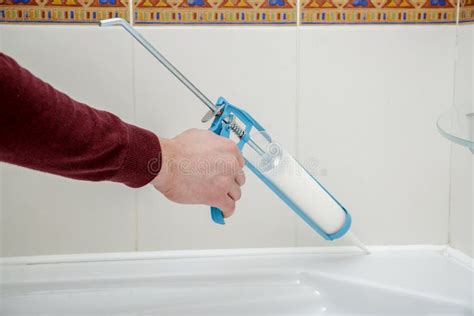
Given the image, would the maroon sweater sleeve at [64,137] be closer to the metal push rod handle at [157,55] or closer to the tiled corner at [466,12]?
the metal push rod handle at [157,55]

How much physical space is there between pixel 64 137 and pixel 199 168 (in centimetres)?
16

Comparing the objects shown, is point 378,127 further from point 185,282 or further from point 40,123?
point 40,123

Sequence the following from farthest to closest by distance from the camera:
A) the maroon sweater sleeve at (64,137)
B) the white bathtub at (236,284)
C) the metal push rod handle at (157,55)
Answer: the white bathtub at (236,284) < the metal push rod handle at (157,55) < the maroon sweater sleeve at (64,137)

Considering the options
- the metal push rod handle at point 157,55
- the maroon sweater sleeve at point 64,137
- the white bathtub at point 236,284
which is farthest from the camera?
the white bathtub at point 236,284

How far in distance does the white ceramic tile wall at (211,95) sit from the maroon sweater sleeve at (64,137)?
22 cm

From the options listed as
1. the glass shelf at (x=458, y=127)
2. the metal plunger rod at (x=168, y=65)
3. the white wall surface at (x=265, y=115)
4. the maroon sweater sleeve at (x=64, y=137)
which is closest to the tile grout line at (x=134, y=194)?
the white wall surface at (x=265, y=115)

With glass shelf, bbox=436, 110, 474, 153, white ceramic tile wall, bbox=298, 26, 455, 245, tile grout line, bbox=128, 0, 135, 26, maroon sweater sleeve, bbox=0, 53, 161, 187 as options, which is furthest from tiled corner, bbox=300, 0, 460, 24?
maroon sweater sleeve, bbox=0, 53, 161, 187

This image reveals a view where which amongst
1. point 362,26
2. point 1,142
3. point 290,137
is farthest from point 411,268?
point 1,142

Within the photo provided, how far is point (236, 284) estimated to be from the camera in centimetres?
69

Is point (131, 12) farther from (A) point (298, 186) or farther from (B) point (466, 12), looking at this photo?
(B) point (466, 12)

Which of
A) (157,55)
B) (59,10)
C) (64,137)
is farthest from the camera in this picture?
(59,10)

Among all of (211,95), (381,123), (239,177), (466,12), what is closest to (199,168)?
(239,177)

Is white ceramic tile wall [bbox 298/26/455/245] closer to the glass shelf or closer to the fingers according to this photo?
the glass shelf

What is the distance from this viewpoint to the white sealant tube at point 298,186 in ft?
1.92
